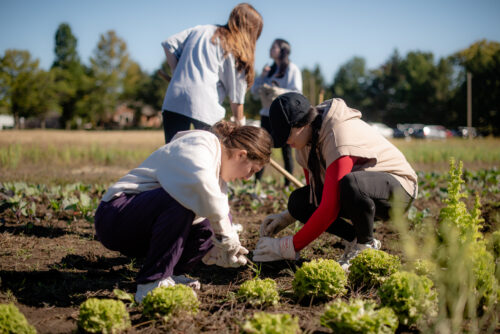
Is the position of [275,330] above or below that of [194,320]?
above

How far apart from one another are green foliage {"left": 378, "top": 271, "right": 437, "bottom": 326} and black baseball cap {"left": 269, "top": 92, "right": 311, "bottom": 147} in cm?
107

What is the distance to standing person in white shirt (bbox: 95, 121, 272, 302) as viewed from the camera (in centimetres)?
186

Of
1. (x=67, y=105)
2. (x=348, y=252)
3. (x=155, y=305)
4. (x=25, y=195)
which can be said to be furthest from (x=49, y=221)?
(x=67, y=105)

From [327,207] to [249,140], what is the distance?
0.62 meters

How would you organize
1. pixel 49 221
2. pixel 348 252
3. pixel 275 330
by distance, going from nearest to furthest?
pixel 275 330
pixel 348 252
pixel 49 221

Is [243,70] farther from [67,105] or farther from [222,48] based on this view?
[67,105]

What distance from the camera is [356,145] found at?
2338 millimetres

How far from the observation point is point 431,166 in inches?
350

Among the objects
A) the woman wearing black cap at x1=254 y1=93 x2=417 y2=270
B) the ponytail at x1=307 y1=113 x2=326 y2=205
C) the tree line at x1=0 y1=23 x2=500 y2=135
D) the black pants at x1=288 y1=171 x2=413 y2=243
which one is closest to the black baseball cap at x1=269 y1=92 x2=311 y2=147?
the woman wearing black cap at x1=254 y1=93 x2=417 y2=270

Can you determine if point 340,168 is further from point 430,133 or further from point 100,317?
point 430,133

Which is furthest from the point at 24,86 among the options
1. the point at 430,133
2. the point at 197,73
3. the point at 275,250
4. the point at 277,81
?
the point at 275,250

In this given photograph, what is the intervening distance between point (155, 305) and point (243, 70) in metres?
2.27

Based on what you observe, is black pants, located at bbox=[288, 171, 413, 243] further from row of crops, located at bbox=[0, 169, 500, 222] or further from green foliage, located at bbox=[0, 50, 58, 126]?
green foliage, located at bbox=[0, 50, 58, 126]

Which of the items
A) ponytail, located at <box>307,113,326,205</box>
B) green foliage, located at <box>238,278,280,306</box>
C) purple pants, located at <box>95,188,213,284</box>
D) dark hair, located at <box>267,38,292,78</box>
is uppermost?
dark hair, located at <box>267,38,292,78</box>
